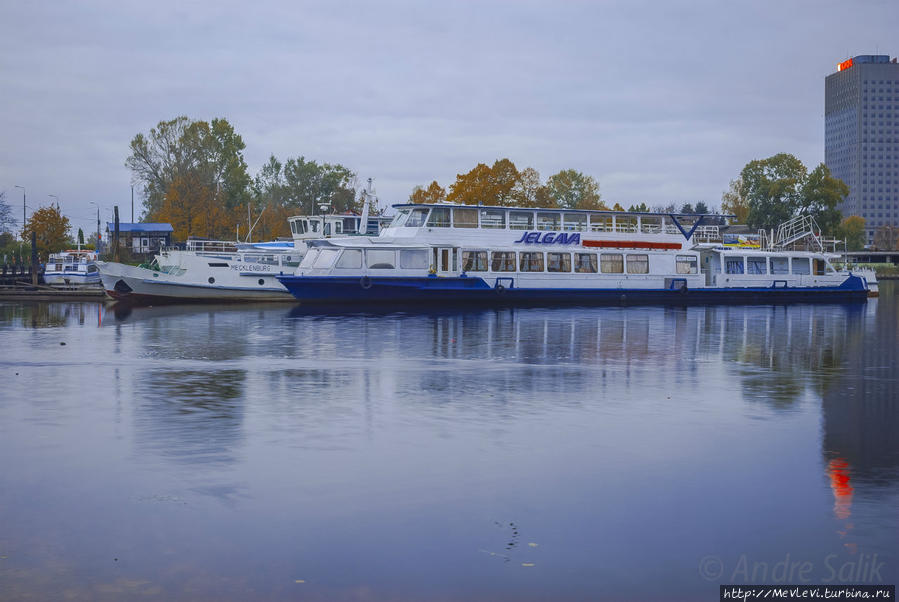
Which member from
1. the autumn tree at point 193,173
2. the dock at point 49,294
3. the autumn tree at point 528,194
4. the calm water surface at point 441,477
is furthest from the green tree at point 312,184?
the calm water surface at point 441,477

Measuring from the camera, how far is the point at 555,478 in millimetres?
9695

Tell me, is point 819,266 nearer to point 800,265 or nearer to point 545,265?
point 800,265

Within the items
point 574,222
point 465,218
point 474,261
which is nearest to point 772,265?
point 574,222

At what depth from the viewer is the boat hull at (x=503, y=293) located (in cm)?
4416

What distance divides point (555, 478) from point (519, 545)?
2.25 meters

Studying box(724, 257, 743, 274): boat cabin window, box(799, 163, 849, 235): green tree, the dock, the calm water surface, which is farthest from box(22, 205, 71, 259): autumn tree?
box(799, 163, 849, 235): green tree

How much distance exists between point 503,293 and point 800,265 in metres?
21.2

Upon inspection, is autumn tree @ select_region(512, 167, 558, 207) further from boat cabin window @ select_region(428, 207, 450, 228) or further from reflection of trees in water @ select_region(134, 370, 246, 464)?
reflection of trees in water @ select_region(134, 370, 246, 464)

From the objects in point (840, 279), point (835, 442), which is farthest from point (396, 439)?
point (840, 279)

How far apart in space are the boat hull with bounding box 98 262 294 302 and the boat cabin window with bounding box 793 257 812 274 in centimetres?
3316

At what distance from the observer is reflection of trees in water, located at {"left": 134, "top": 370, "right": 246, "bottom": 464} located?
36.5 ft

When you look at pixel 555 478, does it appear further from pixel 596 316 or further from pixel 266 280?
pixel 266 280

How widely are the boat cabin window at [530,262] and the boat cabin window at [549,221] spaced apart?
2.49 m

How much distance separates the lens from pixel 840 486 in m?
9.43
